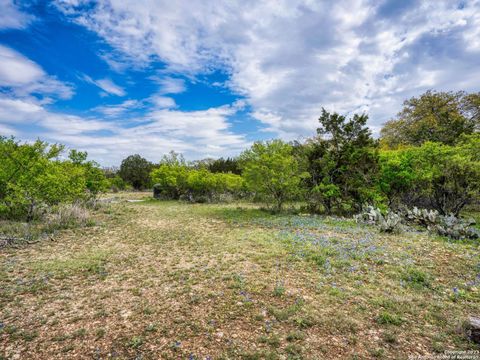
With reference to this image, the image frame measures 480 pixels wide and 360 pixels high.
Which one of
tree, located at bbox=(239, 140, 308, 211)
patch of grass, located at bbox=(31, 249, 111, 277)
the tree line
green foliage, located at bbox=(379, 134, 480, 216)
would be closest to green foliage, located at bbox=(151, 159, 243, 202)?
the tree line

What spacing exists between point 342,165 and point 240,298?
42.2 feet

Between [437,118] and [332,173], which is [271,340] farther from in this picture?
[437,118]

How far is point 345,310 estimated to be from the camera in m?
4.44

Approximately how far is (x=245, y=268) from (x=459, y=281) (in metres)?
5.07

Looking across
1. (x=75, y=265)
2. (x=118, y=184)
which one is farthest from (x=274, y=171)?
(x=118, y=184)

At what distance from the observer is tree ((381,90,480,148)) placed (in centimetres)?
2230

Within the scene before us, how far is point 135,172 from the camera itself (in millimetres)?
39500

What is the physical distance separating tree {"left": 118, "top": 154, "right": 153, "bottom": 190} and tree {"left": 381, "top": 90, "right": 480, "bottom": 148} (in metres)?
36.3

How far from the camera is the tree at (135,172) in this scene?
1553 inches

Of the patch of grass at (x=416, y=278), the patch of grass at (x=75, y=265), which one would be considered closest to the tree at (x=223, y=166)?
the patch of grass at (x=75, y=265)

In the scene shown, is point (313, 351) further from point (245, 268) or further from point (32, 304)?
point (32, 304)

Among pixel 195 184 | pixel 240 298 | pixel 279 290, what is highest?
pixel 195 184

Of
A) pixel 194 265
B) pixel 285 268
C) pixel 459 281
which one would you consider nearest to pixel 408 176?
pixel 459 281

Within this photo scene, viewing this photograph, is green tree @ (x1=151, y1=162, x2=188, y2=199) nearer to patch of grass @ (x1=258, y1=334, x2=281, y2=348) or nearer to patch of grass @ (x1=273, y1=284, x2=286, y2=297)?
patch of grass @ (x1=273, y1=284, x2=286, y2=297)
